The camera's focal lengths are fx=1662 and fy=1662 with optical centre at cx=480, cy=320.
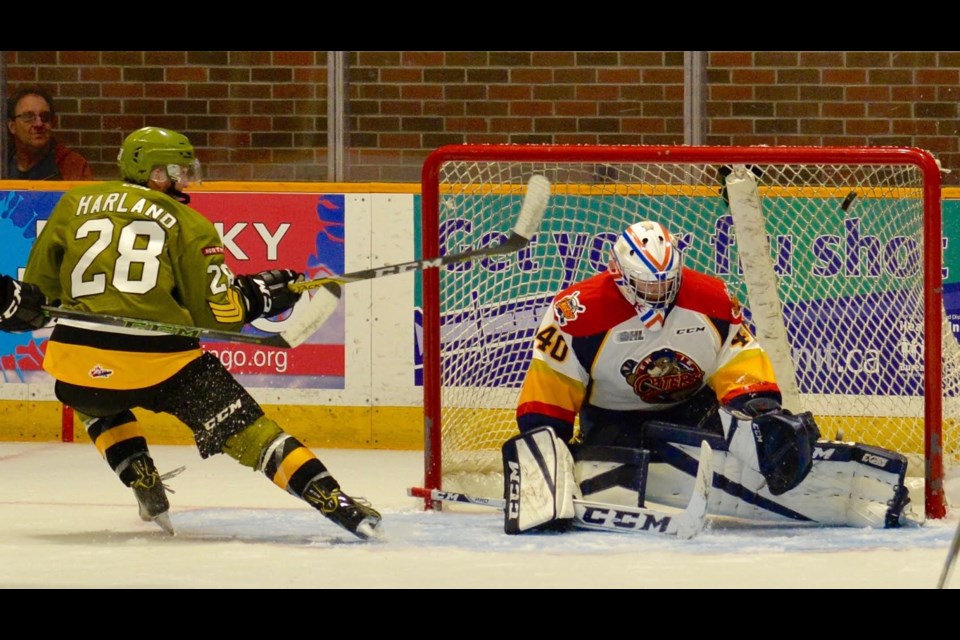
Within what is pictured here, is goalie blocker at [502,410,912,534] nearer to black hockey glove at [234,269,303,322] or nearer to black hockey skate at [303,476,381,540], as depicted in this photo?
black hockey skate at [303,476,381,540]

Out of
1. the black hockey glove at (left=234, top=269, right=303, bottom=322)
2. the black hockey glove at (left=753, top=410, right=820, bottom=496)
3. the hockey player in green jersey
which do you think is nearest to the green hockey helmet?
the hockey player in green jersey

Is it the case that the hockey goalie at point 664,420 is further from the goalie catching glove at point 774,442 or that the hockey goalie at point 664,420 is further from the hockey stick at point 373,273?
the hockey stick at point 373,273

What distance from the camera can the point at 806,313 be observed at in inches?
206

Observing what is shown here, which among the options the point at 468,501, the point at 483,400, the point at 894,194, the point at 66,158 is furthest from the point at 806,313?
the point at 66,158

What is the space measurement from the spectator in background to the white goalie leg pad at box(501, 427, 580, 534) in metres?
2.57

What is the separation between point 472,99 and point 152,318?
2783mm

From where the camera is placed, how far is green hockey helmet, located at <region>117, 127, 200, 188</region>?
4.09m

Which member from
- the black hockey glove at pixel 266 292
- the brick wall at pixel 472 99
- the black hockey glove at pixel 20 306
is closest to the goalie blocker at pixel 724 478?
the black hockey glove at pixel 266 292

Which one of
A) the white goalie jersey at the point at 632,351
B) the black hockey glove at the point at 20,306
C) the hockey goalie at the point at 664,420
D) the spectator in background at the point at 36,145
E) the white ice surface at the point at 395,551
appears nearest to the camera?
the white ice surface at the point at 395,551

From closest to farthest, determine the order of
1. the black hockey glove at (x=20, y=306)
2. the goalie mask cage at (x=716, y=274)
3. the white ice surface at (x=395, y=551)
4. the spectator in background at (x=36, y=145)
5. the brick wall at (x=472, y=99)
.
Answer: the white ice surface at (x=395, y=551) → the black hockey glove at (x=20, y=306) → the goalie mask cage at (x=716, y=274) → the spectator in background at (x=36, y=145) → the brick wall at (x=472, y=99)

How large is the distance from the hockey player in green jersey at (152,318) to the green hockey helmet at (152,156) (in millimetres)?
71

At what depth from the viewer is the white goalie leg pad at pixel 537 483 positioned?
13.2 ft

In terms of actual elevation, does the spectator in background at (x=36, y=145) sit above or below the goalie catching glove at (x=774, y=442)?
above

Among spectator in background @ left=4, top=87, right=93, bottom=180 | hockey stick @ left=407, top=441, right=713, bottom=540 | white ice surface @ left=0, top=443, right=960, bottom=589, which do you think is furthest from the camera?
spectator in background @ left=4, top=87, right=93, bottom=180
